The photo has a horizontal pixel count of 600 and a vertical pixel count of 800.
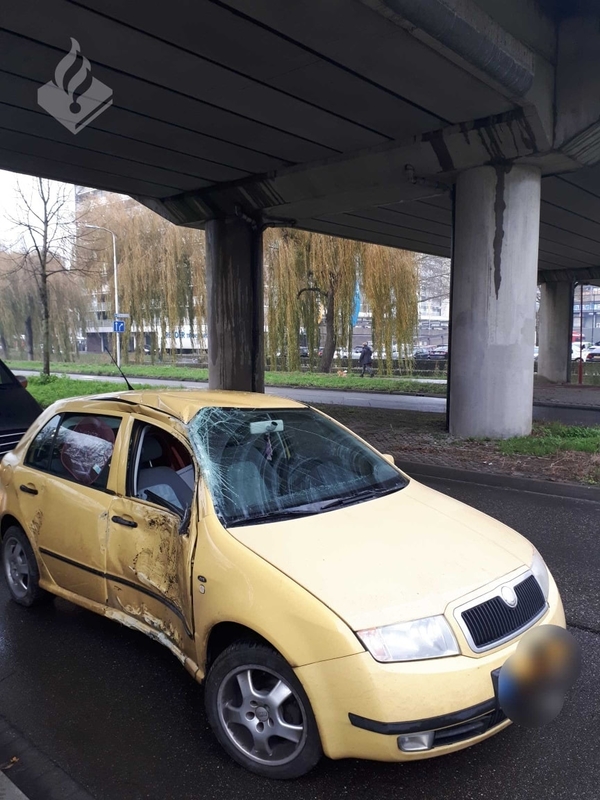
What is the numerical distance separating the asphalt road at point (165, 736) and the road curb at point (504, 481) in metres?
3.07

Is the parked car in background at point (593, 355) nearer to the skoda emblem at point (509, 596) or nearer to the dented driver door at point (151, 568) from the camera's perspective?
the skoda emblem at point (509, 596)

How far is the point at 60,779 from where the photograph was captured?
2654 mm

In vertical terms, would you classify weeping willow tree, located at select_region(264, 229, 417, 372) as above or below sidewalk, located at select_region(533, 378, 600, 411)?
above

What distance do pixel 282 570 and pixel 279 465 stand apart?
3.12 ft

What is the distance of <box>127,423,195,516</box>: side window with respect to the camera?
326cm

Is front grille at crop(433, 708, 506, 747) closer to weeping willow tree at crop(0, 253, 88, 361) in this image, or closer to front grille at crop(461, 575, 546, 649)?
front grille at crop(461, 575, 546, 649)

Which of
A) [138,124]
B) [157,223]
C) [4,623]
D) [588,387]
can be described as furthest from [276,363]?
[4,623]

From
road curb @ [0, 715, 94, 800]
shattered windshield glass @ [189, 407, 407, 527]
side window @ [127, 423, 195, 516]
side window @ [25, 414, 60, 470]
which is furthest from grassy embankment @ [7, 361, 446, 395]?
road curb @ [0, 715, 94, 800]

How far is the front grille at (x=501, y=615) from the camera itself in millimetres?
2471

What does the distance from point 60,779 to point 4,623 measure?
5.85 feet

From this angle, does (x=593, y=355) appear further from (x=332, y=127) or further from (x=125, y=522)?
(x=125, y=522)

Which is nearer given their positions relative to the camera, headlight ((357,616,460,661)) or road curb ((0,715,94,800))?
headlight ((357,616,460,661))

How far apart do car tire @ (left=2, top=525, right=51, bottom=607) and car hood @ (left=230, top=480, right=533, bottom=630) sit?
6.70 feet

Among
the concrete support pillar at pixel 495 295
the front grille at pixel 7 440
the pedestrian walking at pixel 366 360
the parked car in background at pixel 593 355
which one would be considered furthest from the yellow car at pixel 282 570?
the parked car in background at pixel 593 355
